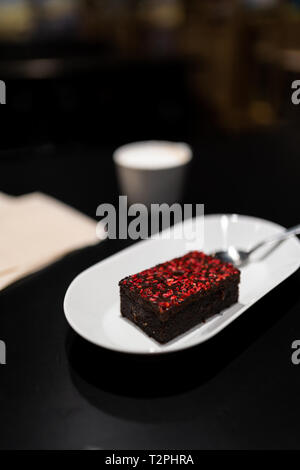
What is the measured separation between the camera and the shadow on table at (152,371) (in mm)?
502

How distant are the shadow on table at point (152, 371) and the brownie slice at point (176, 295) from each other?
4 centimetres

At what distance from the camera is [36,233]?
85 centimetres

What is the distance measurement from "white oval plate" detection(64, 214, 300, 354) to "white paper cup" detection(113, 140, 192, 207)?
0.46ft

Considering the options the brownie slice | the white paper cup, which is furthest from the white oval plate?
the white paper cup

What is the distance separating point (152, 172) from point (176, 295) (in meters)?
0.39

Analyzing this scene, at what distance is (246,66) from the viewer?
3266mm

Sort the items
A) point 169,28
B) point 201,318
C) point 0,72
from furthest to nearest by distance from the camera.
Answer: point 169,28 → point 0,72 → point 201,318

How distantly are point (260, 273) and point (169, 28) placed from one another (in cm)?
389

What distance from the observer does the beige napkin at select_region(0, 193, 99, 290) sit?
2.47 ft

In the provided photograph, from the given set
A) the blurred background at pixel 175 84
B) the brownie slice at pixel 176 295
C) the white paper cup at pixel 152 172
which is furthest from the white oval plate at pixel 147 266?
the blurred background at pixel 175 84

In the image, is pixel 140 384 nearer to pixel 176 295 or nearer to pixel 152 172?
pixel 176 295

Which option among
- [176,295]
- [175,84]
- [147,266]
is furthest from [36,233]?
[175,84]

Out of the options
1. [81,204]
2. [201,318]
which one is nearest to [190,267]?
[201,318]

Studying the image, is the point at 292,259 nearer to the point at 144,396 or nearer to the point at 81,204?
the point at 144,396
